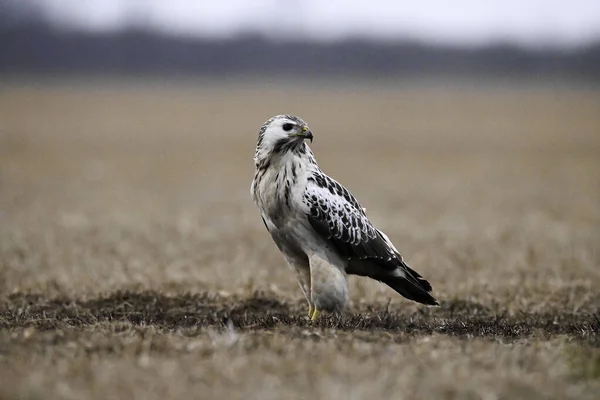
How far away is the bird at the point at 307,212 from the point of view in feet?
23.3

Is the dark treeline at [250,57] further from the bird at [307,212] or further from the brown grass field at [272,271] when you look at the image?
the bird at [307,212]

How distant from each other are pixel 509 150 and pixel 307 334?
22148 mm

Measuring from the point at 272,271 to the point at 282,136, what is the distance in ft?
12.6

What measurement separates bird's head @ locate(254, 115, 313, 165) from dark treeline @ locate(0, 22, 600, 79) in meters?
45.2

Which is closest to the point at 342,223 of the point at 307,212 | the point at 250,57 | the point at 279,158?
the point at 307,212

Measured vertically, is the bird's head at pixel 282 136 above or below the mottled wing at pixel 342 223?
above

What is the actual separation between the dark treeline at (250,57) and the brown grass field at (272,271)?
23.5m

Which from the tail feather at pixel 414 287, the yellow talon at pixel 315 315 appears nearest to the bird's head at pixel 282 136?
the yellow talon at pixel 315 315

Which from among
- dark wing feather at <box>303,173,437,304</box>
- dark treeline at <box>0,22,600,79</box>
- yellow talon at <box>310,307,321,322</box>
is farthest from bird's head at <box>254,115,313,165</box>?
dark treeline at <box>0,22,600,79</box>

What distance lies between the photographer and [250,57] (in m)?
60.0

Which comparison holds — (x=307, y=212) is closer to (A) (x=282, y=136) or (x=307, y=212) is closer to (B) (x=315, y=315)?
(A) (x=282, y=136)

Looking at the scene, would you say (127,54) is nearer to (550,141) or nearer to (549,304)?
(550,141)

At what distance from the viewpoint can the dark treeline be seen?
178 ft

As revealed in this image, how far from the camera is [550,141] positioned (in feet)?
94.9
